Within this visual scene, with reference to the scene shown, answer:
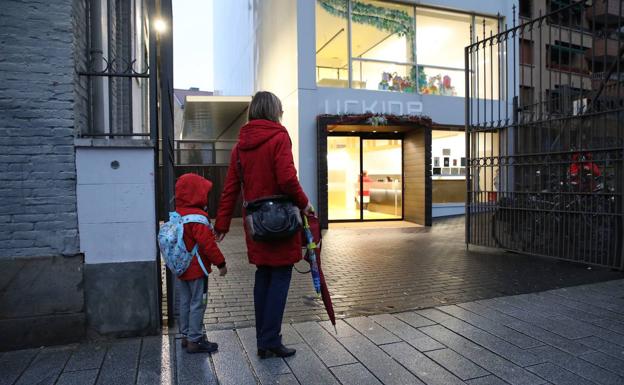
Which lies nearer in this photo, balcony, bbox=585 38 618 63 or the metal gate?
the metal gate

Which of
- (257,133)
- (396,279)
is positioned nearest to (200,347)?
(257,133)

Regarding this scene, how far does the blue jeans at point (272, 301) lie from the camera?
3488 mm

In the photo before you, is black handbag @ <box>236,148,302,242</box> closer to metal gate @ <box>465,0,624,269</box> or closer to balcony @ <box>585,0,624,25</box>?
metal gate @ <box>465,0,624,269</box>

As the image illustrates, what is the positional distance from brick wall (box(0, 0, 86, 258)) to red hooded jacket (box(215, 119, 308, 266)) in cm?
140

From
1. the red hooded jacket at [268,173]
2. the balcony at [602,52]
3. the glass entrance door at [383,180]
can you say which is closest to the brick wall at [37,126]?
the red hooded jacket at [268,173]

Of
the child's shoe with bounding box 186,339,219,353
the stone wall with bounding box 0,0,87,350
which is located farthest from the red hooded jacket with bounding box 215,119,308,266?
the stone wall with bounding box 0,0,87,350

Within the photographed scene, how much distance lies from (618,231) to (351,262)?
369 centimetres

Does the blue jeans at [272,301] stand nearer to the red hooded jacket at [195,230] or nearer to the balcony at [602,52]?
the red hooded jacket at [195,230]

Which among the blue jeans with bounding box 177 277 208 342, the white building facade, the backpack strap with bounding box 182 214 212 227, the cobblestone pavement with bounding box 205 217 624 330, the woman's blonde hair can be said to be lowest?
the cobblestone pavement with bounding box 205 217 624 330

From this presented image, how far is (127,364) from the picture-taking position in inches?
135

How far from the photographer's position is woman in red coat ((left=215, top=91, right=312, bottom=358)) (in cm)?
340

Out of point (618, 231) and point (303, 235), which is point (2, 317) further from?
point (618, 231)

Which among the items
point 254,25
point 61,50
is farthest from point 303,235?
point 254,25

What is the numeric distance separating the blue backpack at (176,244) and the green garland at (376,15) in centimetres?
1059
